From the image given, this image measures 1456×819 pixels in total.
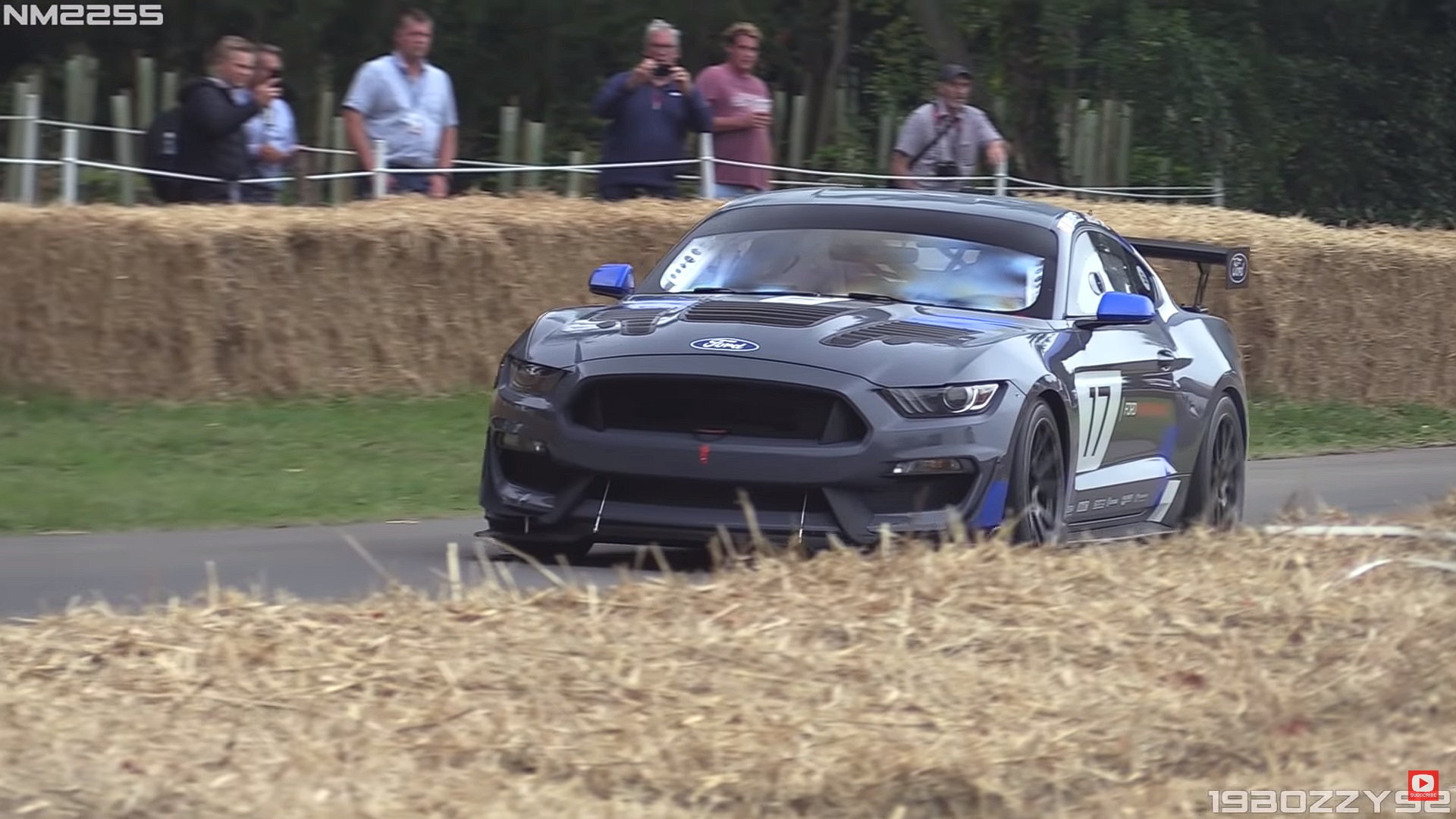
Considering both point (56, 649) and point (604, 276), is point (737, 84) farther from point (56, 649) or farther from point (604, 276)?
point (56, 649)

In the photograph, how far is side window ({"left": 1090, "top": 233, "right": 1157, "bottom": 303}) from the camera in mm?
10688

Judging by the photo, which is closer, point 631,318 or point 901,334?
point 901,334

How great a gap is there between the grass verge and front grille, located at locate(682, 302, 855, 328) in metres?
2.55

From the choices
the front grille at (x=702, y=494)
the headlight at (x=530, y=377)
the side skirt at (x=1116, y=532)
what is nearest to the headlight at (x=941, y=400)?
the front grille at (x=702, y=494)

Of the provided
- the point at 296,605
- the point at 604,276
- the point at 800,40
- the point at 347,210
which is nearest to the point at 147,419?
the point at 347,210

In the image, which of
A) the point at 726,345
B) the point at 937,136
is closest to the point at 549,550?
the point at 726,345

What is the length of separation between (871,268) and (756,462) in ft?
5.18

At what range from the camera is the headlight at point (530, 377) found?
884 centimetres

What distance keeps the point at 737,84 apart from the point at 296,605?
1073 centimetres

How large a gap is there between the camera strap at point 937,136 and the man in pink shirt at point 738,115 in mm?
1006

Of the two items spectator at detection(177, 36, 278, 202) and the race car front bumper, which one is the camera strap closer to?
spectator at detection(177, 36, 278, 202)

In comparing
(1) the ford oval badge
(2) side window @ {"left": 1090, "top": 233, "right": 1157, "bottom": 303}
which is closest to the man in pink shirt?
(2) side window @ {"left": 1090, "top": 233, "right": 1157, "bottom": 303}

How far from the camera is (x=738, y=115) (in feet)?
56.6

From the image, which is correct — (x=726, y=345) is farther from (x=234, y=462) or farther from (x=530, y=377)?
(x=234, y=462)
